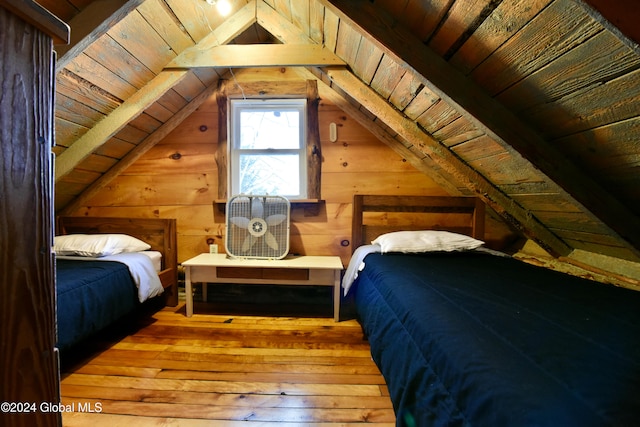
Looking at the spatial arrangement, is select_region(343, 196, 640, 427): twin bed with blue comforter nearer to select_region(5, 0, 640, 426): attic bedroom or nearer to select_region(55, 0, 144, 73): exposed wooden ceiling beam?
select_region(5, 0, 640, 426): attic bedroom

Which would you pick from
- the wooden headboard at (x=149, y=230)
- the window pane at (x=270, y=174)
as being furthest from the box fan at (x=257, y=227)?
the wooden headboard at (x=149, y=230)

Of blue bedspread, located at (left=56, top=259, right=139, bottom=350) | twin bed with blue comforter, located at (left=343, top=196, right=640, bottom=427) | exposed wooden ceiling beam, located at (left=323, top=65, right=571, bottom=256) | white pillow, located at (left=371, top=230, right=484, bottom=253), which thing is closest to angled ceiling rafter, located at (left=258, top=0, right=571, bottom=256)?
exposed wooden ceiling beam, located at (left=323, top=65, right=571, bottom=256)

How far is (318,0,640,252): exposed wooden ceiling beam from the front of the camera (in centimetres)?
115

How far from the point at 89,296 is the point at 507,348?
1.93 meters

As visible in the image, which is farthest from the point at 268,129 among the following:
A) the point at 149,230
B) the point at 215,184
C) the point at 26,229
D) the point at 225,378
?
the point at 26,229

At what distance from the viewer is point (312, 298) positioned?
97.0 inches

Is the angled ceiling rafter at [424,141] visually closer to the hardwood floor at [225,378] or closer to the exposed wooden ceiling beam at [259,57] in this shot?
the exposed wooden ceiling beam at [259,57]

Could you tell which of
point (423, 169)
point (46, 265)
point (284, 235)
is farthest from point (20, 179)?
point (423, 169)

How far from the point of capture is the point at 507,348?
2.30 feet

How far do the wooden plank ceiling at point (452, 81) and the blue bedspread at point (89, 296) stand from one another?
0.72m

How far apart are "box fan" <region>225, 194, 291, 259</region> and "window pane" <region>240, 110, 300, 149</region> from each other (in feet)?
1.94

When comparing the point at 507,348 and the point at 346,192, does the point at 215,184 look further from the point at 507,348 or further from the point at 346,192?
the point at 507,348

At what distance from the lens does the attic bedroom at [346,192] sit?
0.50 meters

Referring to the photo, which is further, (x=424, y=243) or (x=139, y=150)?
(x=139, y=150)
